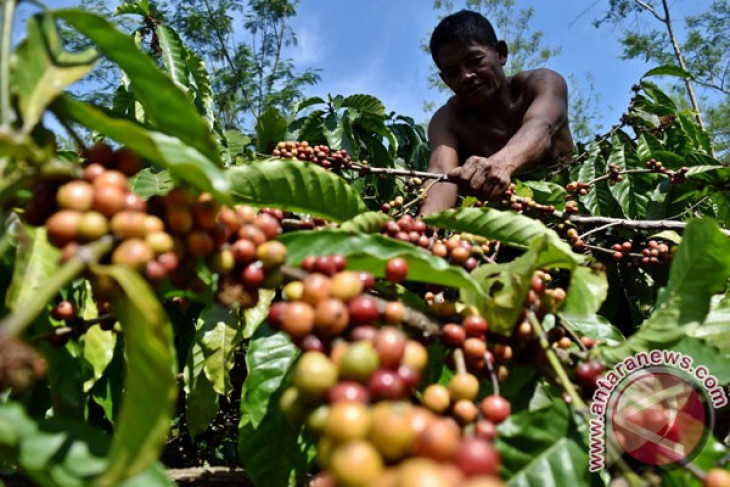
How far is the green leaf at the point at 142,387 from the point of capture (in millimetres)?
479

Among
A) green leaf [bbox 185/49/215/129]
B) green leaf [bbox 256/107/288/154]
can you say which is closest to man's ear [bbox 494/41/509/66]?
green leaf [bbox 256/107/288/154]

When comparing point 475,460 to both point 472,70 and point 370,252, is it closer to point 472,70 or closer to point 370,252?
point 370,252

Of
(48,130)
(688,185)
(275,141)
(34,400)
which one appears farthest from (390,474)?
(275,141)

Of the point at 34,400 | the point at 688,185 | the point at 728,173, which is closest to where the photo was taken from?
the point at 34,400

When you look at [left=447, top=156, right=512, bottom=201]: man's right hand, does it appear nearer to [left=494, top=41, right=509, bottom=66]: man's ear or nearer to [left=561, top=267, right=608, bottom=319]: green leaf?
[left=561, top=267, right=608, bottom=319]: green leaf

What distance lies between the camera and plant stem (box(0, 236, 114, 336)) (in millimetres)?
510

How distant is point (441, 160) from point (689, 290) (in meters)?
2.57

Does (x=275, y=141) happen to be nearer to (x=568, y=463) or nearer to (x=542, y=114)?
(x=542, y=114)

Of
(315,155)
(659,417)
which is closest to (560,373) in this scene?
(659,417)

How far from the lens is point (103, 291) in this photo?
593mm

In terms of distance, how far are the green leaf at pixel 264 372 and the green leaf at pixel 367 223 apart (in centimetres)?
31

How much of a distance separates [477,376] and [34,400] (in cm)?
79

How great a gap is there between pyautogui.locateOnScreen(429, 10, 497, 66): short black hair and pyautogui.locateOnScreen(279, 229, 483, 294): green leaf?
3.14 meters

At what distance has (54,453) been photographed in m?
0.59
